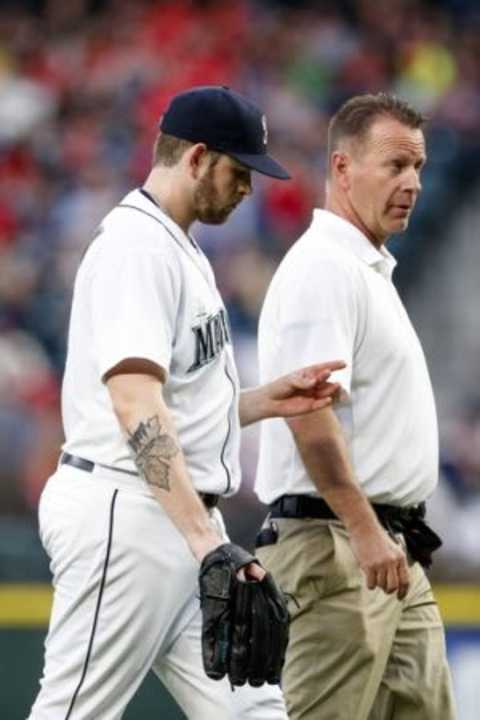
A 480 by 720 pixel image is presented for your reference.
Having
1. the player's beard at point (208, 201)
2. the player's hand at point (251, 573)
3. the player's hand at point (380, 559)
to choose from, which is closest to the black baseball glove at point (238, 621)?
the player's hand at point (251, 573)

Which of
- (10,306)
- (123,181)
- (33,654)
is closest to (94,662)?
(33,654)

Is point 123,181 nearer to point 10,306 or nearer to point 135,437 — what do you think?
point 10,306

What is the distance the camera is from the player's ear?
14.5ft

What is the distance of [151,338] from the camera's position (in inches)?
161

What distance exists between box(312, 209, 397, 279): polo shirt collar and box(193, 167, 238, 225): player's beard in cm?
70

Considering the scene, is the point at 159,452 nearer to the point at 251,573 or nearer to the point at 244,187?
the point at 251,573

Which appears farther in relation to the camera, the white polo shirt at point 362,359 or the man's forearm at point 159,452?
the white polo shirt at point 362,359

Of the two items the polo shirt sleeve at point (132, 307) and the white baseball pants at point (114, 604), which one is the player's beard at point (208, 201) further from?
the white baseball pants at point (114, 604)

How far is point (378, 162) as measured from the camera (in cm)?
514

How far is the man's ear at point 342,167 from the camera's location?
17.0 feet

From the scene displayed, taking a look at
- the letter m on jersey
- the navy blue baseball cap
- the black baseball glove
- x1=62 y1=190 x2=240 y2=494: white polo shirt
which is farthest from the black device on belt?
the navy blue baseball cap

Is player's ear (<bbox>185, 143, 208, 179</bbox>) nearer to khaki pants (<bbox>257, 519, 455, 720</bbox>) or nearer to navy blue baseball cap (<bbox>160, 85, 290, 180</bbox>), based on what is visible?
navy blue baseball cap (<bbox>160, 85, 290, 180</bbox>)

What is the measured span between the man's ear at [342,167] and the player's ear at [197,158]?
848 millimetres

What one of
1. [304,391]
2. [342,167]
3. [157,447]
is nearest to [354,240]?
[342,167]
